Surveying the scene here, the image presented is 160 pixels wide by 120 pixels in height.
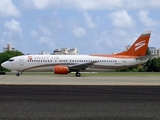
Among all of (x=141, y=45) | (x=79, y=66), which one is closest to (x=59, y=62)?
(x=79, y=66)

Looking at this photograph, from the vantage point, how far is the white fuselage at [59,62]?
166ft

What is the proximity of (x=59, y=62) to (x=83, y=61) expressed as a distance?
9.91 ft

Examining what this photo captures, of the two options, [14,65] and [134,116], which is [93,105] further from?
[14,65]

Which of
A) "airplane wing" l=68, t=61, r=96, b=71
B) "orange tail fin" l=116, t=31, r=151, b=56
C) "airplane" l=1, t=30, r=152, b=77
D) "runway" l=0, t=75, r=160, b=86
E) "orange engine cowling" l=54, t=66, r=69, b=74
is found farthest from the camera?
"orange tail fin" l=116, t=31, r=151, b=56

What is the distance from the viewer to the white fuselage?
50.5 meters

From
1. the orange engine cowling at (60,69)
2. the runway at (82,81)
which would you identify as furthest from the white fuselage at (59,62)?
the runway at (82,81)

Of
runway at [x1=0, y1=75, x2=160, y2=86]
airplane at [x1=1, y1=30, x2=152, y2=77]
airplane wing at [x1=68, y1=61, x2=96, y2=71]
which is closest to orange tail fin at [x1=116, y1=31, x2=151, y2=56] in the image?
airplane at [x1=1, y1=30, x2=152, y2=77]

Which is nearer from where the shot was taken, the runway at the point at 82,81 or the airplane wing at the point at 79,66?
the runway at the point at 82,81

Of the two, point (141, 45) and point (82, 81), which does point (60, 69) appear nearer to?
point (141, 45)

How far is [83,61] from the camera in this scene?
51.5 meters

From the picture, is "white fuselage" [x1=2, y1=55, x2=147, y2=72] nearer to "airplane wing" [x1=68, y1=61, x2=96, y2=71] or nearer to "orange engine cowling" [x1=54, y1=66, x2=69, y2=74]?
"airplane wing" [x1=68, y1=61, x2=96, y2=71]

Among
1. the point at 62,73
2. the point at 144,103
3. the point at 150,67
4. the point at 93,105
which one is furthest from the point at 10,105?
the point at 150,67

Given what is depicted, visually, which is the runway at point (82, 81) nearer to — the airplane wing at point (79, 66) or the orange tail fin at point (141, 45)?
the airplane wing at point (79, 66)

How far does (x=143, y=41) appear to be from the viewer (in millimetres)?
50719
